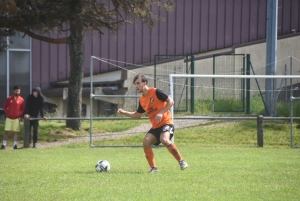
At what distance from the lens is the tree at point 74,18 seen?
2041cm

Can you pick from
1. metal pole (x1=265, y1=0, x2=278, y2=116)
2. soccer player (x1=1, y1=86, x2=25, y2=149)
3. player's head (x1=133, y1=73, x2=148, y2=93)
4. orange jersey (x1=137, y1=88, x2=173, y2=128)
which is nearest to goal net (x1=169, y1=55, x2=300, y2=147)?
metal pole (x1=265, y1=0, x2=278, y2=116)

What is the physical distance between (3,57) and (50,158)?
45.2 feet

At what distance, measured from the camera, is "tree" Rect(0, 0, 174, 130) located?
2041cm

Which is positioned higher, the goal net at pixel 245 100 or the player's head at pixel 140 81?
the player's head at pixel 140 81

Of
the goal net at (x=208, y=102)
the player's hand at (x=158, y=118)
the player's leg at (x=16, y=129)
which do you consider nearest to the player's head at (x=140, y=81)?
the player's hand at (x=158, y=118)

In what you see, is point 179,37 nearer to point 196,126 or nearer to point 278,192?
point 196,126

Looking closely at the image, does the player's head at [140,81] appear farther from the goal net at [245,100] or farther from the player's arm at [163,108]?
the goal net at [245,100]

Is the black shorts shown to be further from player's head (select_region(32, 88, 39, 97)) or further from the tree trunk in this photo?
the tree trunk

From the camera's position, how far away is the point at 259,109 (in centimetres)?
2162

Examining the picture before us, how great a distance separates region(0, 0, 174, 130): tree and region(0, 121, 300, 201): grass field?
5075mm

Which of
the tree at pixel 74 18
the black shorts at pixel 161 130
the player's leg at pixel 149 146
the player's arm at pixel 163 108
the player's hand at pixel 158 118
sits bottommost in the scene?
the player's leg at pixel 149 146

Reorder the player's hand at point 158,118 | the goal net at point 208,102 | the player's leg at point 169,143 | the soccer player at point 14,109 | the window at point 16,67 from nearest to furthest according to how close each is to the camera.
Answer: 1. the player's hand at point 158,118
2. the player's leg at point 169,143
3. the soccer player at point 14,109
4. the goal net at point 208,102
5. the window at point 16,67

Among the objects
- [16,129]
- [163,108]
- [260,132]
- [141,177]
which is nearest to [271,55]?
[260,132]

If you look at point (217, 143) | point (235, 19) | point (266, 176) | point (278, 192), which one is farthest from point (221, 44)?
point (278, 192)
